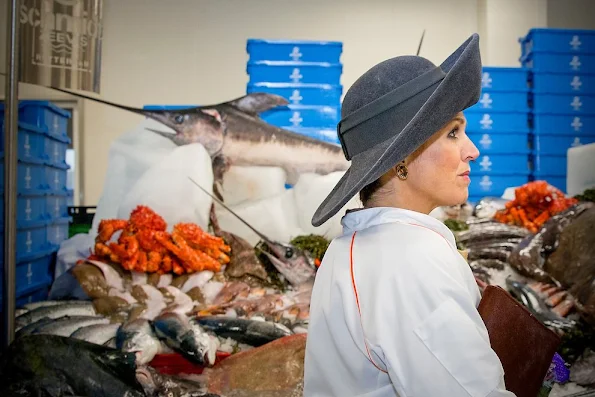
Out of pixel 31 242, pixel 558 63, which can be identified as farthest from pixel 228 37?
pixel 558 63

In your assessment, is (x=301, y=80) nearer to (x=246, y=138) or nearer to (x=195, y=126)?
(x=246, y=138)

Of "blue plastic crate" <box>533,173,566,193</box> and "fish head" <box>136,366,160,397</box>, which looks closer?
"fish head" <box>136,366,160,397</box>

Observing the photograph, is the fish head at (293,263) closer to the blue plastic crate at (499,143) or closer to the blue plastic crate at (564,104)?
the blue plastic crate at (499,143)

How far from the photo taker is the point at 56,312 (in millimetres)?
4156

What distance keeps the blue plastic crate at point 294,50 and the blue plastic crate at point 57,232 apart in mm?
1993

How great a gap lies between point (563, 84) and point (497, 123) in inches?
25.6

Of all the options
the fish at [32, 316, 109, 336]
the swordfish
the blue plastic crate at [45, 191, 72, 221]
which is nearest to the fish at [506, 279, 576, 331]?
the swordfish

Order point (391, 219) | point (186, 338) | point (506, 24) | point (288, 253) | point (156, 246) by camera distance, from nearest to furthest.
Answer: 1. point (391, 219)
2. point (186, 338)
3. point (156, 246)
4. point (288, 253)
5. point (506, 24)

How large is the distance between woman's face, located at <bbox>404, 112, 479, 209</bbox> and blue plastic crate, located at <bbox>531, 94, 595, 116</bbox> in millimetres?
4624

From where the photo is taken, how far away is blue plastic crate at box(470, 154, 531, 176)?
548 centimetres

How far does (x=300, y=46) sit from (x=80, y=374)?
3.14 meters

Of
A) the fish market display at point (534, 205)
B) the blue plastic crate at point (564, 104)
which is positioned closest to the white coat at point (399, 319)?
the fish market display at point (534, 205)

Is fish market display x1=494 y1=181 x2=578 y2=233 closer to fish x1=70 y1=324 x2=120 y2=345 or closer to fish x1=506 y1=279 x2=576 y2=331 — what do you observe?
fish x1=506 y1=279 x2=576 y2=331

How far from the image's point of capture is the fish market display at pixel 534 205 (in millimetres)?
4988
